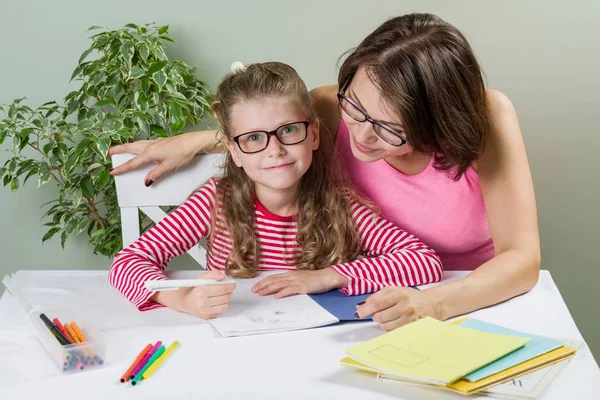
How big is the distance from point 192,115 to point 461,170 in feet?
4.30

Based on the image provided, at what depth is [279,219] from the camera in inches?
68.7

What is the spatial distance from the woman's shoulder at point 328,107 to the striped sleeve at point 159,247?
30cm

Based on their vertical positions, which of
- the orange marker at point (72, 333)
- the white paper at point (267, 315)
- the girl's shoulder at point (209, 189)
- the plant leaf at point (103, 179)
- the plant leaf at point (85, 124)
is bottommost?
the plant leaf at point (103, 179)

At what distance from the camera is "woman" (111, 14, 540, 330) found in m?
1.40

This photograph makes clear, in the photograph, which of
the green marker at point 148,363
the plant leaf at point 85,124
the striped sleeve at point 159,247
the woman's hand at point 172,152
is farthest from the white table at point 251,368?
the plant leaf at point 85,124

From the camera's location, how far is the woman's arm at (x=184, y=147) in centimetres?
186

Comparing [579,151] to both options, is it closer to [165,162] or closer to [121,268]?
[165,162]

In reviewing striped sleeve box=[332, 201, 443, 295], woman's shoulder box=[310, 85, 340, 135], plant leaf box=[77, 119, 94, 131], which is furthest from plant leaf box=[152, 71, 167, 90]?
striped sleeve box=[332, 201, 443, 295]

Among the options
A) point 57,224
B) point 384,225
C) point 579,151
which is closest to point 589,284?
point 579,151

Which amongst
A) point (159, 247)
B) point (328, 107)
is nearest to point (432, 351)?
point (159, 247)

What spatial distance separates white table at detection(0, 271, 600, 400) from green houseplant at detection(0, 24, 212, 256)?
116cm

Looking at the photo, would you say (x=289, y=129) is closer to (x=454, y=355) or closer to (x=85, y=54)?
(x=454, y=355)

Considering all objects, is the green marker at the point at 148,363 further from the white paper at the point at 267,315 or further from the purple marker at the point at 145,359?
the white paper at the point at 267,315

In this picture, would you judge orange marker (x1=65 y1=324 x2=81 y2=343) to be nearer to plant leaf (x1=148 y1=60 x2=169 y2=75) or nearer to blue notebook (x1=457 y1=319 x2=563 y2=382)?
blue notebook (x1=457 y1=319 x2=563 y2=382)
